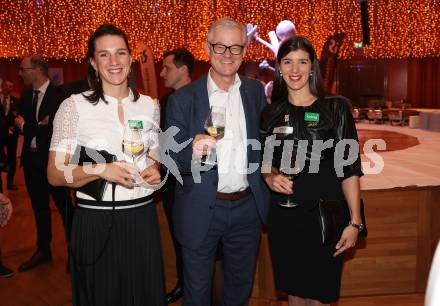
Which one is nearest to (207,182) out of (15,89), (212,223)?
(212,223)

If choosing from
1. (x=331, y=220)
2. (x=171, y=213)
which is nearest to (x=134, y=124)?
(x=331, y=220)

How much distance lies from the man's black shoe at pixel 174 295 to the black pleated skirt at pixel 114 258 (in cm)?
139

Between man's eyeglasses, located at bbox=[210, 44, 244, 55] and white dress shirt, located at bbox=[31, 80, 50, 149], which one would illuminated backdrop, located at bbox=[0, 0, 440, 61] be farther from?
man's eyeglasses, located at bbox=[210, 44, 244, 55]

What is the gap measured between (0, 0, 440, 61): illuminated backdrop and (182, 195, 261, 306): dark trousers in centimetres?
1050

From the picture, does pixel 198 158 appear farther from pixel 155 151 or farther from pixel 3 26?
pixel 3 26

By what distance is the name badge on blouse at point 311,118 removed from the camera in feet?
7.48

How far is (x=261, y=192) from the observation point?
247 cm

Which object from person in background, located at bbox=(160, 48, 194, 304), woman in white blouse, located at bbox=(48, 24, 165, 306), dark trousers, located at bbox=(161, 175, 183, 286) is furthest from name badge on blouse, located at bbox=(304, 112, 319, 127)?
person in background, located at bbox=(160, 48, 194, 304)

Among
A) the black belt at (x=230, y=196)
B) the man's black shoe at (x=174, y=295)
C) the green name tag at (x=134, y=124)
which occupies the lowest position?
the man's black shoe at (x=174, y=295)

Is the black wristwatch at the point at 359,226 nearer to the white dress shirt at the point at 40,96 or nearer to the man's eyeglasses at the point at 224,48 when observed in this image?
the man's eyeglasses at the point at 224,48

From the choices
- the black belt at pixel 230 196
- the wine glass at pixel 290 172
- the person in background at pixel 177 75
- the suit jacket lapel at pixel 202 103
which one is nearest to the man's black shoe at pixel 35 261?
the person in background at pixel 177 75

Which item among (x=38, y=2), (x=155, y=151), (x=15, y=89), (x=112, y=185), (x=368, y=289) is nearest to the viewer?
(x=112, y=185)

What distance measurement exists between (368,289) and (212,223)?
175cm

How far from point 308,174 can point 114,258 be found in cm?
101
